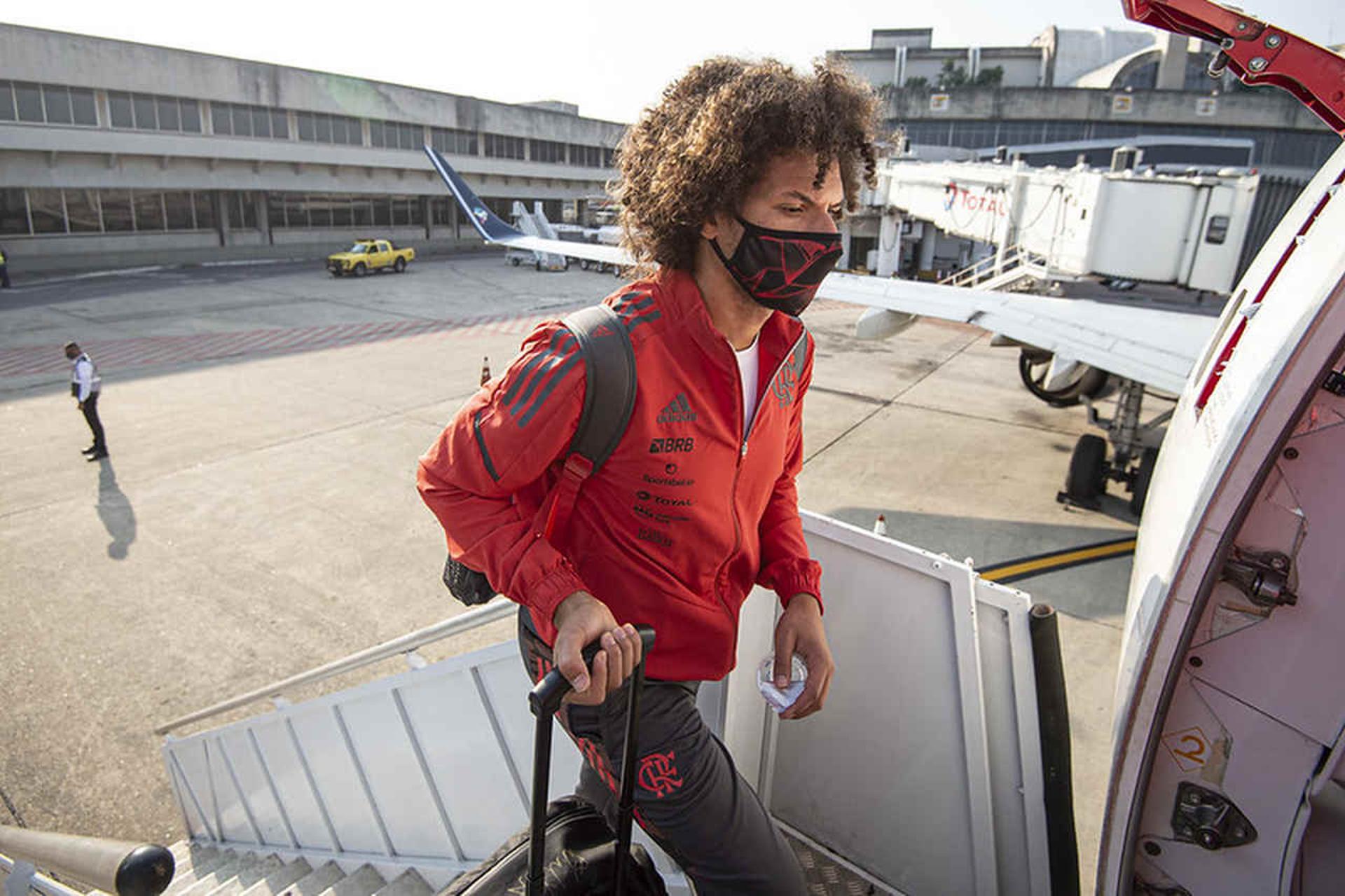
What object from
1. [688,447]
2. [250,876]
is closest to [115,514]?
[250,876]

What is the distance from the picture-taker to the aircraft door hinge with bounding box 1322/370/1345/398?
168 centimetres

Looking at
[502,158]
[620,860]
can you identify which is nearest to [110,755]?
[620,860]

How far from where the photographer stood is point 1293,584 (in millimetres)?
1773

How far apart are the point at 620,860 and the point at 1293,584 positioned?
5.40ft

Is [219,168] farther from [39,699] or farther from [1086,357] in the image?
[1086,357]

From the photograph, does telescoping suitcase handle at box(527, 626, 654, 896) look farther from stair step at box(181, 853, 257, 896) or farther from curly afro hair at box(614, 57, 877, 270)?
stair step at box(181, 853, 257, 896)

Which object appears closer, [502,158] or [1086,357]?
[1086,357]

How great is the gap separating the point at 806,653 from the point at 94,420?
13.2 m

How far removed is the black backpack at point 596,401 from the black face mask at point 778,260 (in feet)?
1.28

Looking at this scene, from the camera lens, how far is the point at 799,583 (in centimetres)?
240

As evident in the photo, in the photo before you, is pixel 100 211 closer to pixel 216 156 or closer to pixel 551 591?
pixel 216 156

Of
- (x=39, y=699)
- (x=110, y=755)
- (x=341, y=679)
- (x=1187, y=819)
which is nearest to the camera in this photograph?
(x=1187, y=819)

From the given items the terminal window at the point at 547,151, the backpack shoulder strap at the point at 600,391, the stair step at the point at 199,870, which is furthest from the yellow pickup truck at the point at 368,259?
the backpack shoulder strap at the point at 600,391

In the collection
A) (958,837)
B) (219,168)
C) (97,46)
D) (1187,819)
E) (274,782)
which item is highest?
(97,46)
